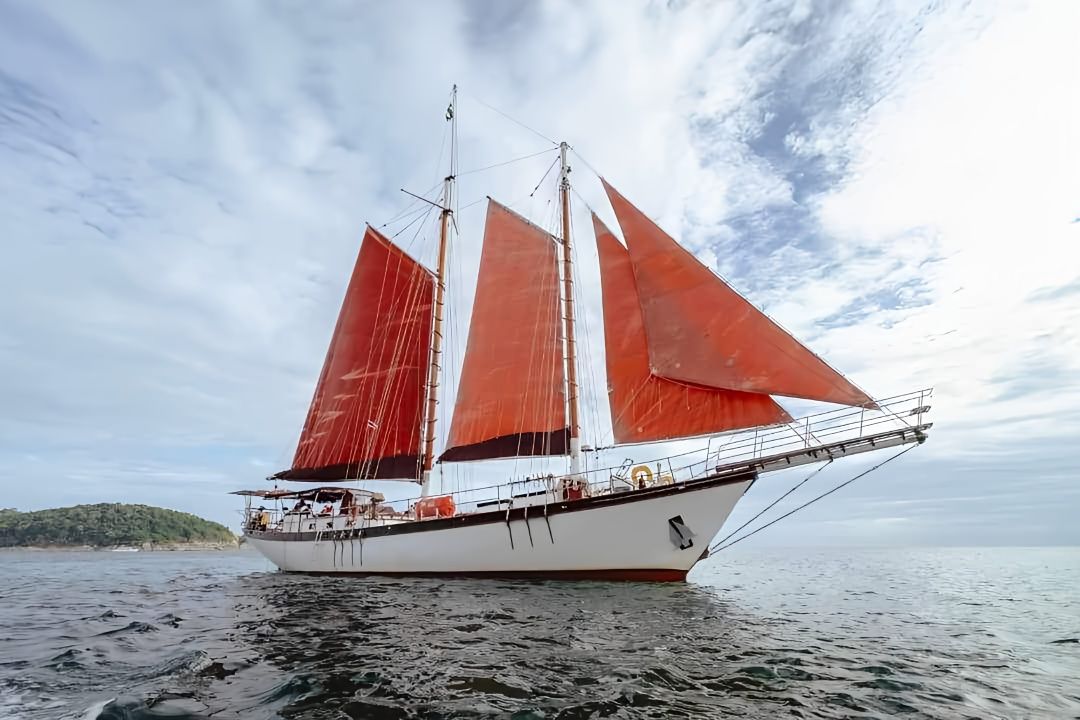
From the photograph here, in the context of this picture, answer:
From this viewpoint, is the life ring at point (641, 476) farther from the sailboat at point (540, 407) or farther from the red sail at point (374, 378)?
the red sail at point (374, 378)

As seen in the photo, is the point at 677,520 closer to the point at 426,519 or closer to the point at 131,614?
the point at 426,519

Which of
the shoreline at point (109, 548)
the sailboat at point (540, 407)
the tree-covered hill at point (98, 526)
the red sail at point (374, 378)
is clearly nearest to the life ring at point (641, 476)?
the sailboat at point (540, 407)

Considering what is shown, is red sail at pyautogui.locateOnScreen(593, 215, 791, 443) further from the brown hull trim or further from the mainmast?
the brown hull trim

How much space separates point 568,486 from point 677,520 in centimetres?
436

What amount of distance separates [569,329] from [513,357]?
3207mm

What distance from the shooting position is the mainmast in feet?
79.3

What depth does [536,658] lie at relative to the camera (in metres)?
8.80

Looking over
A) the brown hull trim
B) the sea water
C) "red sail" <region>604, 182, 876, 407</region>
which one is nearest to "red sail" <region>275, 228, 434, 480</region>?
→ the brown hull trim

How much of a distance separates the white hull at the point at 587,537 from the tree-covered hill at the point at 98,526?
355 feet

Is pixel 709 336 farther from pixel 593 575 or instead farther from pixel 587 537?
pixel 593 575

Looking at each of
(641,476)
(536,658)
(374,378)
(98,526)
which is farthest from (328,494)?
(98,526)

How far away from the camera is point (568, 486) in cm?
2111

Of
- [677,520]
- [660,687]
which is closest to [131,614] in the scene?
[660,687]

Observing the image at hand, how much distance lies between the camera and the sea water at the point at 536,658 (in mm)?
6625
